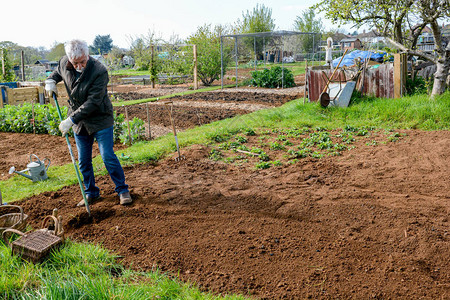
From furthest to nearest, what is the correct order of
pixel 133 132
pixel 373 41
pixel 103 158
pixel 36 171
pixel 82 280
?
pixel 373 41 → pixel 133 132 → pixel 36 171 → pixel 103 158 → pixel 82 280

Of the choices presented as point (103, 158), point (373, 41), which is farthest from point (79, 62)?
point (373, 41)

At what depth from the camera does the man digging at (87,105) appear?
4.09 meters

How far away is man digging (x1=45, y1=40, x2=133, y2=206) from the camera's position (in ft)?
13.4

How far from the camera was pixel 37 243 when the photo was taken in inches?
127

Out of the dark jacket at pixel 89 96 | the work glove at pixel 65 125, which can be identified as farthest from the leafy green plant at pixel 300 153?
the work glove at pixel 65 125

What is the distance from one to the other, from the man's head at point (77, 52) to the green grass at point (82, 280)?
6.44ft

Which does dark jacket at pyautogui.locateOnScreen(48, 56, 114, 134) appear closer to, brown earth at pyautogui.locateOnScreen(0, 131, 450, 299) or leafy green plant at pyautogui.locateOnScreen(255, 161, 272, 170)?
brown earth at pyautogui.locateOnScreen(0, 131, 450, 299)

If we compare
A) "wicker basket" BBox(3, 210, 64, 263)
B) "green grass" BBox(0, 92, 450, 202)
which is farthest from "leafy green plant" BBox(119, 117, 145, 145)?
"wicker basket" BBox(3, 210, 64, 263)

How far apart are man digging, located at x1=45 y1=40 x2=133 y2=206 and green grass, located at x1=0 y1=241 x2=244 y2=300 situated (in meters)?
1.26

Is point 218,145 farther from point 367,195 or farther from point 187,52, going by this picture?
point 187,52

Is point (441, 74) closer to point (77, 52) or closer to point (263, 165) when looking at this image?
point (263, 165)

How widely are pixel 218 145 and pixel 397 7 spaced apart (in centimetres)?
593

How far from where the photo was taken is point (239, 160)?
6.14 meters

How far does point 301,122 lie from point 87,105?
18.1ft
